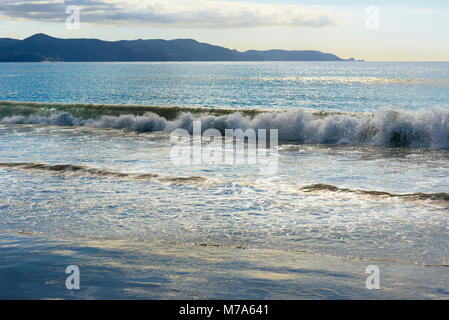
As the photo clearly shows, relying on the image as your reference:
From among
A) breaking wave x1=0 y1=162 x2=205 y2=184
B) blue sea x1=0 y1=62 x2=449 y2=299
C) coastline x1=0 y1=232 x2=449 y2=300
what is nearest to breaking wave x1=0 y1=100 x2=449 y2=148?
blue sea x1=0 y1=62 x2=449 y2=299

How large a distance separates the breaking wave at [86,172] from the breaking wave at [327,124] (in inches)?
367

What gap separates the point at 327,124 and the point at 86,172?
11.0 m

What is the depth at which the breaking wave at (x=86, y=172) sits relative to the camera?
10.8m

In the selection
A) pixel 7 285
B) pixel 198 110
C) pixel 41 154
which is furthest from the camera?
pixel 198 110

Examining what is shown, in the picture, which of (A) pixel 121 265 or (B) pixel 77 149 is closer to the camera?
(A) pixel 121 265

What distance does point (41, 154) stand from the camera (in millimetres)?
14695

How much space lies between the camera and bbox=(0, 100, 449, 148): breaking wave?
1795 cm

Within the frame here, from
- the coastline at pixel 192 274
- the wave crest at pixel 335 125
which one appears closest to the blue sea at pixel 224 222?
the coastline at pixel 192 274

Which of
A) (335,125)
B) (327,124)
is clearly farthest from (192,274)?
(335,125)

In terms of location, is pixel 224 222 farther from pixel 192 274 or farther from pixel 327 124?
pixel 327 124

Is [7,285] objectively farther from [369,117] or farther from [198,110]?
[198,110]
